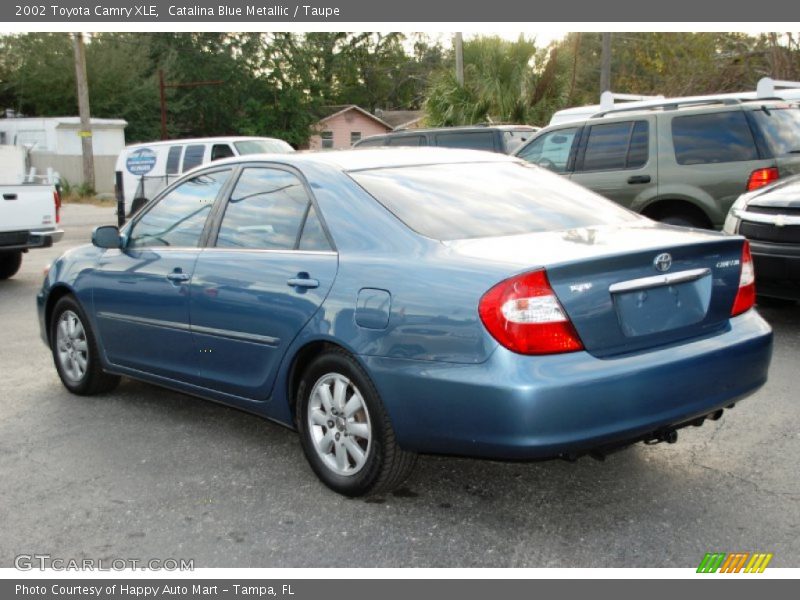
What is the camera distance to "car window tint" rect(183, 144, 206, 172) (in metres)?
19.0

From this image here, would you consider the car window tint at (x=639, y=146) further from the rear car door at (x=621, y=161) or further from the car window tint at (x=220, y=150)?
the car window tint at (x=220, y=150)

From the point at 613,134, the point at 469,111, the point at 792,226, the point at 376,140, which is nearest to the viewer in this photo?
the point at 792,226

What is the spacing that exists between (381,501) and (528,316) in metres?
1.20

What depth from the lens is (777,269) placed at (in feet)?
23.3

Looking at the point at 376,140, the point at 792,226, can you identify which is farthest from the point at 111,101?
the point at 792,226

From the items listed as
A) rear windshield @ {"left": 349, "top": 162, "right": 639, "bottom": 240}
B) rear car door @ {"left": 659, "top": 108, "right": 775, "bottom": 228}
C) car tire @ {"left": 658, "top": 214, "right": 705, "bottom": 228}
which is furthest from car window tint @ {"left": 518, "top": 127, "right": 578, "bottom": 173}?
rear windshield @ {"left": 349, "top": 162, "right": 639, "bottom": 240}

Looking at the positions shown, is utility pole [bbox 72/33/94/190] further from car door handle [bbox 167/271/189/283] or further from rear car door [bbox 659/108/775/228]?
car door handle [bbox 167/271/189/283]

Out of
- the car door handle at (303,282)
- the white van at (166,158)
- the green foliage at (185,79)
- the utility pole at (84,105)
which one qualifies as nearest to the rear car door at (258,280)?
the car door handle at (303,282)

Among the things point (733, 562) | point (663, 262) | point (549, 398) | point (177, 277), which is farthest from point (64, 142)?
point (733, 562)

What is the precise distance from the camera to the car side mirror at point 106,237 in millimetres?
5629

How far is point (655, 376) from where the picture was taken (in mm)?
3646

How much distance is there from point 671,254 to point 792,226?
3730 mm

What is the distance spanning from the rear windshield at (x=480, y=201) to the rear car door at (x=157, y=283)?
1.18m

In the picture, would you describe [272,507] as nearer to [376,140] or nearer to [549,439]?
[549,439]
